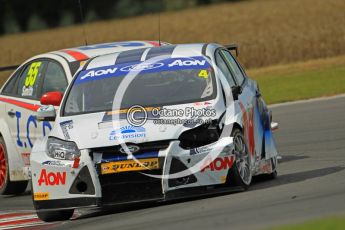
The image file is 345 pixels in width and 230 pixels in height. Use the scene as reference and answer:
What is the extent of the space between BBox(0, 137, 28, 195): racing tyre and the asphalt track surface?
139 millimetres

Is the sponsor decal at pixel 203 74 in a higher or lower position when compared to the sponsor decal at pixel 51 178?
higher

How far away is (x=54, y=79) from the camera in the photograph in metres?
13.0

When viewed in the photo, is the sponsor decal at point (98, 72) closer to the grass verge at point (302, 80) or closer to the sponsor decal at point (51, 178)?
the sponsor decal at point (51, 178)

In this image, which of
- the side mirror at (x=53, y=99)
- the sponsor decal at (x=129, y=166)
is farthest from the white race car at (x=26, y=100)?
the sponsor decal at (x=129, y=166)

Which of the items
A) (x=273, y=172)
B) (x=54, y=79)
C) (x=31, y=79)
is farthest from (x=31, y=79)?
(x=273, y=172)

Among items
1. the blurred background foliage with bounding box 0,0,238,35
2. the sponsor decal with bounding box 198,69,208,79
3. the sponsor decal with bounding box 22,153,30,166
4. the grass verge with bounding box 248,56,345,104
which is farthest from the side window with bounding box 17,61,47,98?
the blurred background foliage with bounding box 0,0,238,35

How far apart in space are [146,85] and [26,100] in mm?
3166

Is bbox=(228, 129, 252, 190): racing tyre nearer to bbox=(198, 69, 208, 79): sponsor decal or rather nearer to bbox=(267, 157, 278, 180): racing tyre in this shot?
bbox=(198, 69, 208, 79): sponsor decal

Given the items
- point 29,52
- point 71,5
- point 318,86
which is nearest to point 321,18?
point 29,52

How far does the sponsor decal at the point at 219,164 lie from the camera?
931 cm

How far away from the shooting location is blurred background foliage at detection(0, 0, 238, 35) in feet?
193

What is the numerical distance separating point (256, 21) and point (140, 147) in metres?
38.3

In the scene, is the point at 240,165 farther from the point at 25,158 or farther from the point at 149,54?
the point at 25,158

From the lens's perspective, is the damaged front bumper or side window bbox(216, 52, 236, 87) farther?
side window bbox(216, 52, 236, 87)
